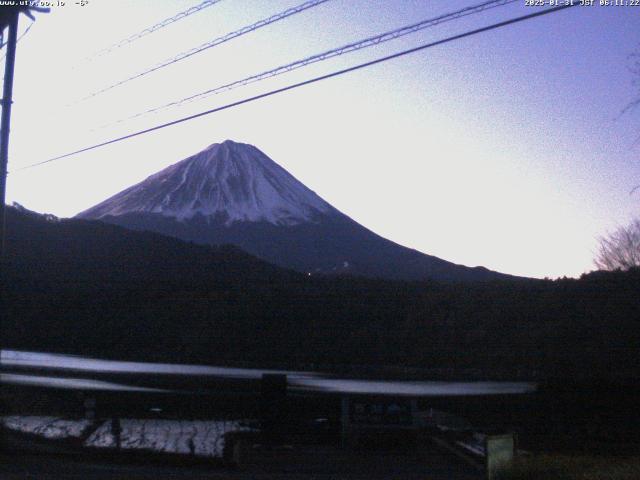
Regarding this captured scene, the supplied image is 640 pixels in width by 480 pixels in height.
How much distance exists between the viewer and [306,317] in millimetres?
47438

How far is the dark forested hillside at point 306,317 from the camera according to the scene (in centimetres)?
3922

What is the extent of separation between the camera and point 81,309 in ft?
152

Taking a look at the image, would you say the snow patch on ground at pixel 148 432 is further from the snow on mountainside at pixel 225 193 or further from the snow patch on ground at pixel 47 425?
the snow on mountainside at pixel 225 193

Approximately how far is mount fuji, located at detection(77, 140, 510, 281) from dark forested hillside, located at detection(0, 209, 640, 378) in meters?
35.0

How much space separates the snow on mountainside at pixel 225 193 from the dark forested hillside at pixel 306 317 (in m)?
52.2

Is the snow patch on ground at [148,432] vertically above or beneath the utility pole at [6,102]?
beneath

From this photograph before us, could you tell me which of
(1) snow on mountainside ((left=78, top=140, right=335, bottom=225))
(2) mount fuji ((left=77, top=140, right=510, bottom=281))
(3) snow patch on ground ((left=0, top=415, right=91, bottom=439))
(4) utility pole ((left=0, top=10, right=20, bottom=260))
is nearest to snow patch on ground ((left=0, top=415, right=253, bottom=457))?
(3) snow patch on ground ((left=0, top=415, right=91, bottom=439))

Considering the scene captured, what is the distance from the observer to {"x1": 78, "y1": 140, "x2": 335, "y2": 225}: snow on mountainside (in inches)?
4326

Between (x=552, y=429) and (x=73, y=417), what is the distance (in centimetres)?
1150

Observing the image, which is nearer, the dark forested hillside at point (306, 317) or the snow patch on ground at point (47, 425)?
the snow patch on ground at point (47, 425)

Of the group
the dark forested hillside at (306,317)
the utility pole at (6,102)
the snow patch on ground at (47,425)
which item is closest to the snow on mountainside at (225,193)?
the dark forested hillside at (306,317)

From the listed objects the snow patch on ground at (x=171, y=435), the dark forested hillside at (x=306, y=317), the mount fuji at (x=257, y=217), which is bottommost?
the snow patch on ground at (x=171, y=435)

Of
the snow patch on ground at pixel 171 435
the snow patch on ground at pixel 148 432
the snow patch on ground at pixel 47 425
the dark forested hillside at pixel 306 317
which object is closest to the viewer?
the snow patch on ground at pixel 171 435

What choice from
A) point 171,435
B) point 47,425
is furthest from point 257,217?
point 171,435
